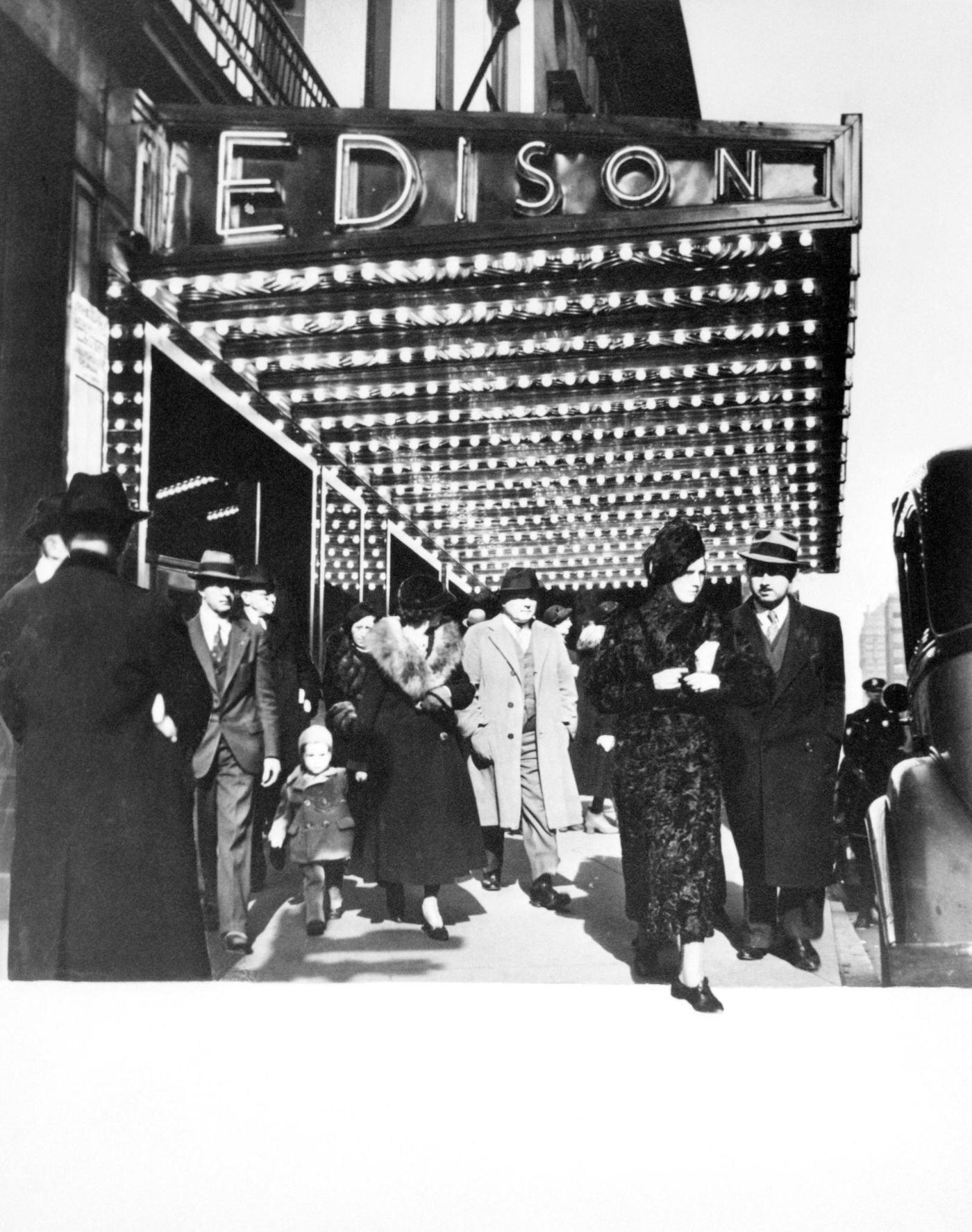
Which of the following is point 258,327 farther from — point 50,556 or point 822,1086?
point 822,1086

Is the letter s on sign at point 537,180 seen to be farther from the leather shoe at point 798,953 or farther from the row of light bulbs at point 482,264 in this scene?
the leather shoe at point 798,953

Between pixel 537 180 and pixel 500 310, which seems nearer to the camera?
pixel 537 180

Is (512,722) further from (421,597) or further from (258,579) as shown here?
(258,579)

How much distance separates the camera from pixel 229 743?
4.11 m

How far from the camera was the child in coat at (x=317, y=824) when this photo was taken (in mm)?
4043

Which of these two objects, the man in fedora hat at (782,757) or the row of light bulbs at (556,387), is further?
the row of light bulbs at (556,387)

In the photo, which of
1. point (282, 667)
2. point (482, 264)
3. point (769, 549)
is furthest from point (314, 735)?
point (482, 264)

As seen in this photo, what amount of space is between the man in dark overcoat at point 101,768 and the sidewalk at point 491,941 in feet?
1.01

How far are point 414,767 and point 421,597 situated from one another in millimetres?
625

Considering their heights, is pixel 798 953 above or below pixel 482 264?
below

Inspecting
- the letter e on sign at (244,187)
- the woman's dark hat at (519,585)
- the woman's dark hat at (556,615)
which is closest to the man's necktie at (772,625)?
the woman's dark hat at (556,615)

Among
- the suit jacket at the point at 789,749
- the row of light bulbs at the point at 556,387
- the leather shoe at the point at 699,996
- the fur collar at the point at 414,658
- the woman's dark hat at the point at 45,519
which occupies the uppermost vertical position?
the row of light bulbs at the point at 556,387

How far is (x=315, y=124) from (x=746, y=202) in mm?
1594

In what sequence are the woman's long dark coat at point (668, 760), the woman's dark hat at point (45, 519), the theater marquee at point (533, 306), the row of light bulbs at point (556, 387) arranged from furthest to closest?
the row of light bulbs at point (556, 387) < the theater marquee at point (533, 306) < the woman's dark hat at point (45, 519) < the woman's long dark coat at point (668, 760)
